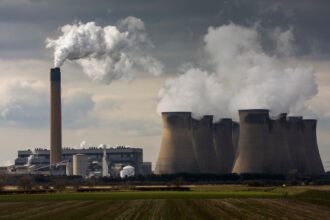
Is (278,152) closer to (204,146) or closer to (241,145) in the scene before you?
(241,145)

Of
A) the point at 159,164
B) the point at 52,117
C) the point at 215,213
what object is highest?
the point at 52,117

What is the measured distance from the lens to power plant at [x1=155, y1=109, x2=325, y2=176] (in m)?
128

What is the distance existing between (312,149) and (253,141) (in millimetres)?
18441

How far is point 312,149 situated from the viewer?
14188cm

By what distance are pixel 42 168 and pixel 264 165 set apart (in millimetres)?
64763

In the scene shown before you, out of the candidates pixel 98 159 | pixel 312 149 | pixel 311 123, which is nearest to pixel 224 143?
pixel 311 123

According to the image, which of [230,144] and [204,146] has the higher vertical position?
[230,144]

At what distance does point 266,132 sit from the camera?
131m

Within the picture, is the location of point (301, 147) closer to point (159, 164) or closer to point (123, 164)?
point (159, 164)

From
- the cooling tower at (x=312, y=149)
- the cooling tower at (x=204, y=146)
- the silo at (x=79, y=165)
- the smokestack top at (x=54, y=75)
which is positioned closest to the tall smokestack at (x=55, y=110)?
the smokestack top at (x=54, y=75)

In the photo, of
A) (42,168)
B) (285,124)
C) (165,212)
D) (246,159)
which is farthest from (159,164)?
(165,212)

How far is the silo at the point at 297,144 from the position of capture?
139625mm

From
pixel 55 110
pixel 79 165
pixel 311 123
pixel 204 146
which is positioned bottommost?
pixel 204 146

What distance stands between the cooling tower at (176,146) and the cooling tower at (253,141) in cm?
793
